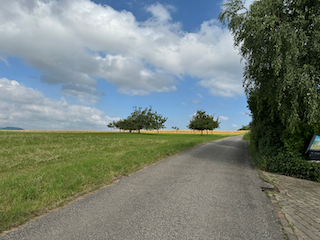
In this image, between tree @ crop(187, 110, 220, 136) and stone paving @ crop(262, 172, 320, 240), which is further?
tree @ crop(187, 110, 220, 136)

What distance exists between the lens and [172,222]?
405 centimetres

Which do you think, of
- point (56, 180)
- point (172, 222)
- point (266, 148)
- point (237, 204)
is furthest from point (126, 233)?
point (266, 148)

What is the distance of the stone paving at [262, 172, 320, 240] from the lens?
13.2ft

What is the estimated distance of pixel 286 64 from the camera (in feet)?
26.9

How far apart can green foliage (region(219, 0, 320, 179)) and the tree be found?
5084 cm

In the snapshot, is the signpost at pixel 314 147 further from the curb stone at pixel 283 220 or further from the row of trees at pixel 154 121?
the row of trees at pixel 154 121

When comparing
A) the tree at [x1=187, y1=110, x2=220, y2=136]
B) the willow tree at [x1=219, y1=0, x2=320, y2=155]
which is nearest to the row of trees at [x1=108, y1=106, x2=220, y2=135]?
the tree at [x1=187, y1=110, x2=220, y2=136]

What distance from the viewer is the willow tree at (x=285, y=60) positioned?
8117 mm

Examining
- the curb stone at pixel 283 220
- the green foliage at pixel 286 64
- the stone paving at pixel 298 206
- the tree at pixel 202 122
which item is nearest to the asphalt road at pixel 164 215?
the curb stone at pixel 283 220

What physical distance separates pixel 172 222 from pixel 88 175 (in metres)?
4.22

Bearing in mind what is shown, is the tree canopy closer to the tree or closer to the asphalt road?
the tree

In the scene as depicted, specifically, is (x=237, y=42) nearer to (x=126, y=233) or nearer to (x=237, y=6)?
(x=237, y=6)

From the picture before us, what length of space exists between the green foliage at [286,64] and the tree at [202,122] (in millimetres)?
50836

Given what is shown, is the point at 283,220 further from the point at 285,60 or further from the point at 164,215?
the point at 285,60
